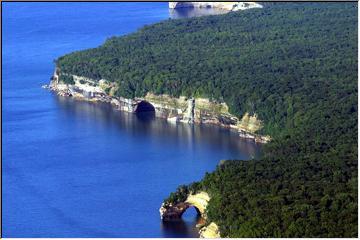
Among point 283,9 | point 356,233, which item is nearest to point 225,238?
point 356,233

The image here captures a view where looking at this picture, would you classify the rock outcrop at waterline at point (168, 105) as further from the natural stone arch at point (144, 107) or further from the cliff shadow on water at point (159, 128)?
the cliff shadow on water at point (159, 128)

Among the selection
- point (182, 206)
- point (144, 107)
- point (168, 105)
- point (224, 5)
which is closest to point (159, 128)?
point (168, 105)

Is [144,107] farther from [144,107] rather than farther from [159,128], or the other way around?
[159,128]

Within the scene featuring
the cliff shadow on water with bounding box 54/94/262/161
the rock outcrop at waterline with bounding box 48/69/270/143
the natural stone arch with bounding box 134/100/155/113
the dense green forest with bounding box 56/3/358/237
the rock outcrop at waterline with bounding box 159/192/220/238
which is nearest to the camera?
the dense green forest with bounding box 56/3/358/237

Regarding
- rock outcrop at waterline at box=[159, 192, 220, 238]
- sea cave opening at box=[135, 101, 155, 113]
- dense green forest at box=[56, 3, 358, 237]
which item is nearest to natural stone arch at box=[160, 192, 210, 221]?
rock outcrop at waterline at box=[159, 192, 220, 238]

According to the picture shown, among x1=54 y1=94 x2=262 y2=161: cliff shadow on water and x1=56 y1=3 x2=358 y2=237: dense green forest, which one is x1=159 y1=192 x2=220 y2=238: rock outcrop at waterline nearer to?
x1=56 y1=3 x2=358 y2=237: dense green forest

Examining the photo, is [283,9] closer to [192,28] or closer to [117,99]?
[192,28]

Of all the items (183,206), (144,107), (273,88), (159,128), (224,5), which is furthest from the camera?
(224,5)
